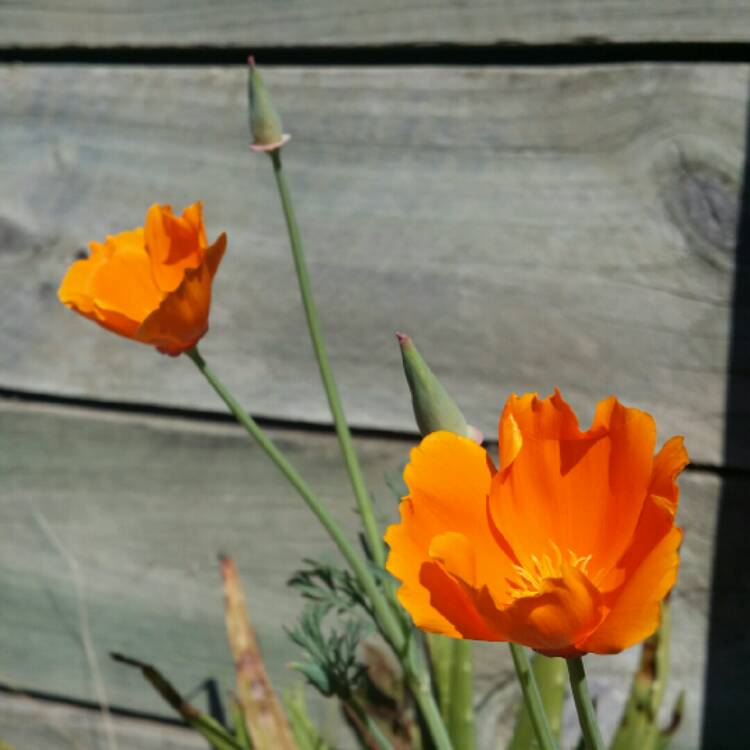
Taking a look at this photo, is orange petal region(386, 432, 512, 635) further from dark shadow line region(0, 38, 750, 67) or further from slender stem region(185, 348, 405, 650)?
dark shadow line region(0, 38, 750, 67)

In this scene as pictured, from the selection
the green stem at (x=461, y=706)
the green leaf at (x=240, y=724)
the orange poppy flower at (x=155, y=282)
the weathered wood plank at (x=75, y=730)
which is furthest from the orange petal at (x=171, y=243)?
the weathered wood plank at (x=75, y=730)

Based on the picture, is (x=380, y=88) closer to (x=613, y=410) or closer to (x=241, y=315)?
(x=241, y=315)

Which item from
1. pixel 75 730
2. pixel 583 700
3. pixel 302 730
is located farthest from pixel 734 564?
pixel 75 730

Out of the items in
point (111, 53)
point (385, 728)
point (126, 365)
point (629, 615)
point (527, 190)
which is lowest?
point (385, 728)

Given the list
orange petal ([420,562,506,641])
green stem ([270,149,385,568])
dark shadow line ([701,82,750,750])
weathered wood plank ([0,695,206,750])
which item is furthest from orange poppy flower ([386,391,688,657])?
weathered wood plank ([0,695,206,750])

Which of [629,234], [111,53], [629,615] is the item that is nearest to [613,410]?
[629,615]

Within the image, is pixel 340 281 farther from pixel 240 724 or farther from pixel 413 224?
pixel 240 724
